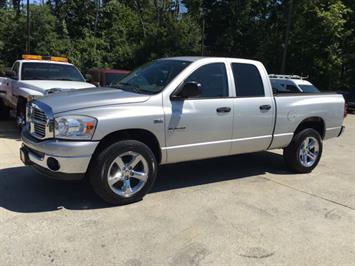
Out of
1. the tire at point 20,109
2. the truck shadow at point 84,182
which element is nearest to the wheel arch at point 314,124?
the truck shadow at point 84,182

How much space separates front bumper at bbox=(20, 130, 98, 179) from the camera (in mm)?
4438

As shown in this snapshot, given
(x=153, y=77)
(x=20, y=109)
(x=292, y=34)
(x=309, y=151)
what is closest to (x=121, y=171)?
(x=153, y=77)

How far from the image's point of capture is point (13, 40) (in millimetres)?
32562

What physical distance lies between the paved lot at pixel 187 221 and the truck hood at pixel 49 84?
89.7 inches

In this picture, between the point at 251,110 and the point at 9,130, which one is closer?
the point at 251,110

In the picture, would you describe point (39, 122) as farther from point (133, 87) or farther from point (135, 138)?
point (133, 87)

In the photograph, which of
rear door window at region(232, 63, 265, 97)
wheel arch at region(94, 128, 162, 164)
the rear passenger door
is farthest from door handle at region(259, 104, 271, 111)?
wheel arch at region(94, 128, 162, 164)

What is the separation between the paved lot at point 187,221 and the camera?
375 centimetres

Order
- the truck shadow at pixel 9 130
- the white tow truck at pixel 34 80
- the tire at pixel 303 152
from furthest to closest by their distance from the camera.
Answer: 1. the truck shadow at pixel 9 130
2. the white tow truck at pixel 34 80
3. the tire at pixel 303 152

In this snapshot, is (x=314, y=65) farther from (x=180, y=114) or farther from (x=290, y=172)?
(x=180, y=114)

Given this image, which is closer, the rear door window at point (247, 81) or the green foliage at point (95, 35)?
the rear door window at point (247, 81)

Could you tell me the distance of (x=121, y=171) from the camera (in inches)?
191

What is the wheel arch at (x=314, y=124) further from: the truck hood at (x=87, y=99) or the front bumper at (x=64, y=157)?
the front bumper at (x=64, y=157)

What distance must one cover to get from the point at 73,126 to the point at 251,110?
2.73 m
